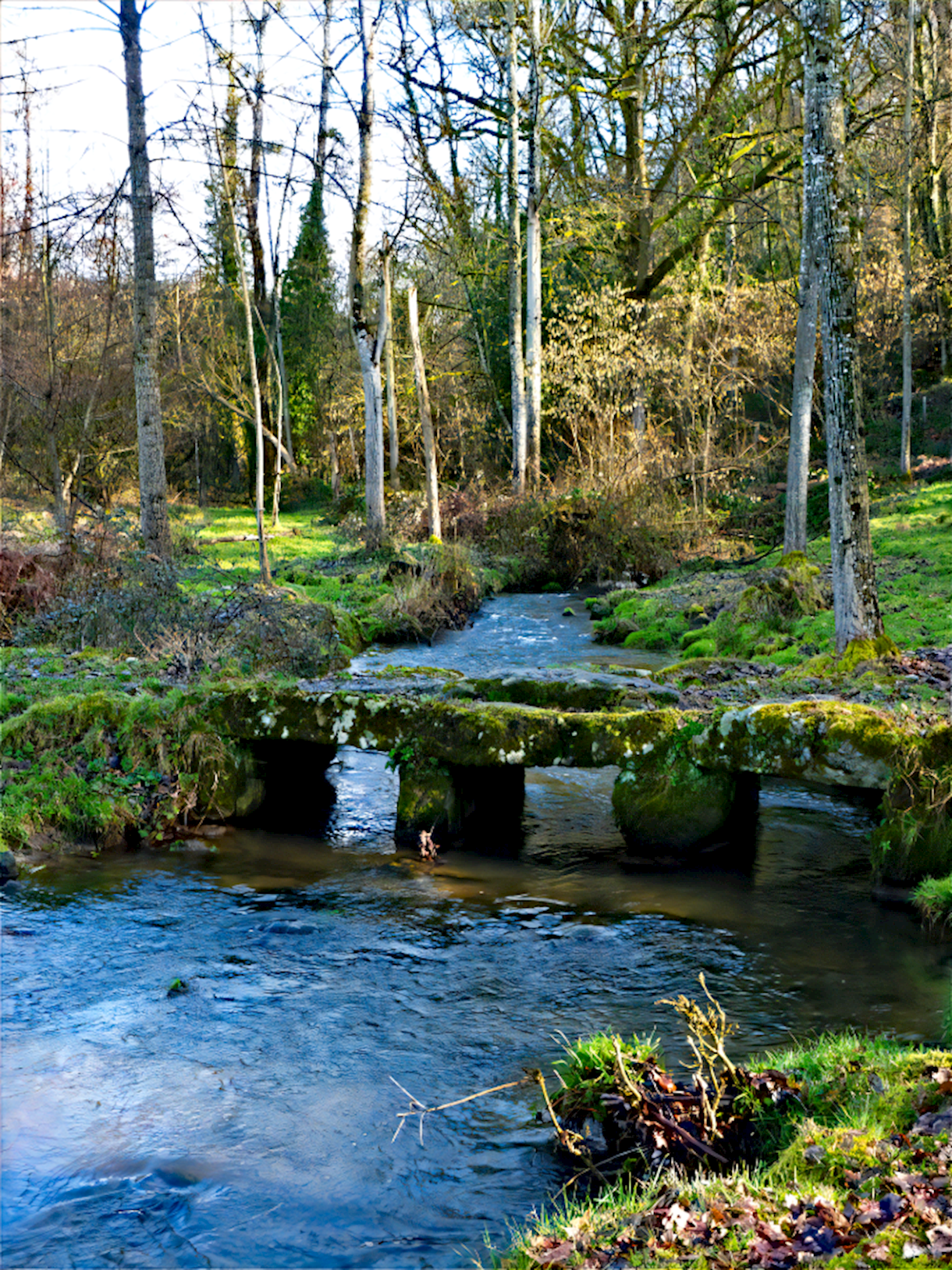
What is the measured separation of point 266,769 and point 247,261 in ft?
105

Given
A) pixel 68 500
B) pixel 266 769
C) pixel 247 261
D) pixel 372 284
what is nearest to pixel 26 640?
pixel 266 769

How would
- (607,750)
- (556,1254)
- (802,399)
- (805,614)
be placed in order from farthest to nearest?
(802,399) < (805,614) < (607,750) < (556,1254)

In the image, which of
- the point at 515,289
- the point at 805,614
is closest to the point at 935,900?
the point at 805,614

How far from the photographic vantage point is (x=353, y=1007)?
5480 millimetres

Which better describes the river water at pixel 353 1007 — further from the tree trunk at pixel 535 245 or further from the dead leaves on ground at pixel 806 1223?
the tree trunk at pixel 535 245

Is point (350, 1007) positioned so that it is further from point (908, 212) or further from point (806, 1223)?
point (908, 212)

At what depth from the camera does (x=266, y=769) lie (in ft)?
29.7

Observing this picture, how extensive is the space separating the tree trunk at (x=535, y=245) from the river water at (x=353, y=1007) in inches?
721

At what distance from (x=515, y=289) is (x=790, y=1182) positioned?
81.6 feet

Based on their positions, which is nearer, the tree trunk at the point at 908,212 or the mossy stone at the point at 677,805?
the mossy stone at the point at 677,805

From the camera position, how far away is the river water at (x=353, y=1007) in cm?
387

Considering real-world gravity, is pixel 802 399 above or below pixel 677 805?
above

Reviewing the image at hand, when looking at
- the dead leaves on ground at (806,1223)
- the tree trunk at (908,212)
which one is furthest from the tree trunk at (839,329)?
the tree trunk at (908,212)

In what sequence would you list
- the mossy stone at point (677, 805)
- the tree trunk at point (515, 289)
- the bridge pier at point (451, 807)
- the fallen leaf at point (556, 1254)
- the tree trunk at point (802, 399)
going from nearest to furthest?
1. the fallen leaf at point (556, 1254)
2. the mossy stone at point (677, 805)
3. the bridge pier at point (451, 807)
4. the tree trunk at point (802, 399)
5. the tree trunk at point (515, 289)
